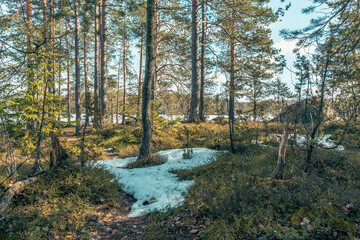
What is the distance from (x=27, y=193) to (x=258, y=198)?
4146 millimetres

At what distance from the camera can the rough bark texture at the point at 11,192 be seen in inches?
121

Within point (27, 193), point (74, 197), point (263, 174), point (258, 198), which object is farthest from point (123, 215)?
point (263, 174)

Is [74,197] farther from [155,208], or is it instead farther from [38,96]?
[38,96]

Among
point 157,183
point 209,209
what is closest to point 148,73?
point 157,183

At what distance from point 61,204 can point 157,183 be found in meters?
2.12

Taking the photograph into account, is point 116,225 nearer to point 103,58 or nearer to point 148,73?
point 148,73

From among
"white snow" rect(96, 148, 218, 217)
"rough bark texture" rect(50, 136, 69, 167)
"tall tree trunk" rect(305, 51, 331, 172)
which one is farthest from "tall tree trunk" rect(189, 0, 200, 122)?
"rough bark texture" rect(50, 136, 69, 167)

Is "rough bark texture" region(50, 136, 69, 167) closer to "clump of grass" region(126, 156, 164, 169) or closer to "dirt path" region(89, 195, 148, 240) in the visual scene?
"dirt path" region(89, 195, 148, 240)

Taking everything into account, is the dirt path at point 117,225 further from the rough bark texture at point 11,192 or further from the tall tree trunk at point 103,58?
the tall tree trunk at point 103,58

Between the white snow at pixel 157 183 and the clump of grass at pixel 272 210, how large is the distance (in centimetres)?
46

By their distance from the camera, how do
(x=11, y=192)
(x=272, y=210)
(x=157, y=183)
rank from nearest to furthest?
(x=272, y=210) < (x=11, y=192) < (x=157, y=183)

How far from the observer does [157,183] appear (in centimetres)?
495

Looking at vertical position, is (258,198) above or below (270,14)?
below

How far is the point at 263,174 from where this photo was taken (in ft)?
14.2
